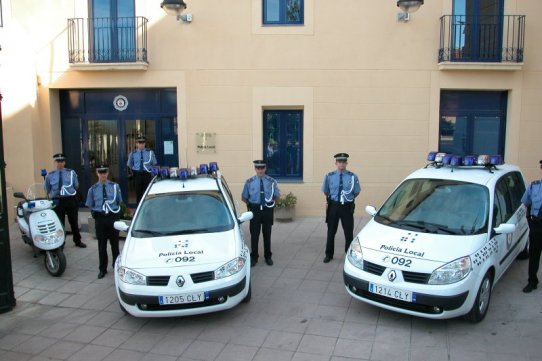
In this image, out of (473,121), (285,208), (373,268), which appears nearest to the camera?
(373,268)

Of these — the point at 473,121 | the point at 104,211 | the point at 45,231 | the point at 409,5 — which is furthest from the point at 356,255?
the point at 473,121

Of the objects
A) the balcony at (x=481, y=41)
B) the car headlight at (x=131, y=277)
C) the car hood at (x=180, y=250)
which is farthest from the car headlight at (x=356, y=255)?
the balcony at (x=481, y=41)

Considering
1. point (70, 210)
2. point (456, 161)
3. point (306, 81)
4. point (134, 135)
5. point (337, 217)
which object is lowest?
point (70, 210)

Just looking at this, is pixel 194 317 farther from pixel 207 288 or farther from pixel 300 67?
pixel 300 67

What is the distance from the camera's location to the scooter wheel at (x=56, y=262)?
26.9ft

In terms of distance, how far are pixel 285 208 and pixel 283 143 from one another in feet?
5.87

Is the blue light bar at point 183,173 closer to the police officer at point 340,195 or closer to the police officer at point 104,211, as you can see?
the police officer at point 104,211

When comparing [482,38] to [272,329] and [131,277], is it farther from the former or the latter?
[131,277]

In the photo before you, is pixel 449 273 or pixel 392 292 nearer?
pixel 449 273

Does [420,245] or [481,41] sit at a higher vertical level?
[481,41]

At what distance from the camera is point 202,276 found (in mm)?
5984

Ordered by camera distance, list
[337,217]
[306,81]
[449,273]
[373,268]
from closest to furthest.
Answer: [449,273]
[373,268]
[337,217]
[306,81]

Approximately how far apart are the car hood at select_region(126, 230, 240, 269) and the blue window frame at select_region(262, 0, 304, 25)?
6.85 meters

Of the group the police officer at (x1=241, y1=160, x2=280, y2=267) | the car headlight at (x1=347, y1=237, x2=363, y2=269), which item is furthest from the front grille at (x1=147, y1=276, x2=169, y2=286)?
the police officer at (x1=241, y1=160, x2=280, y2=267)
